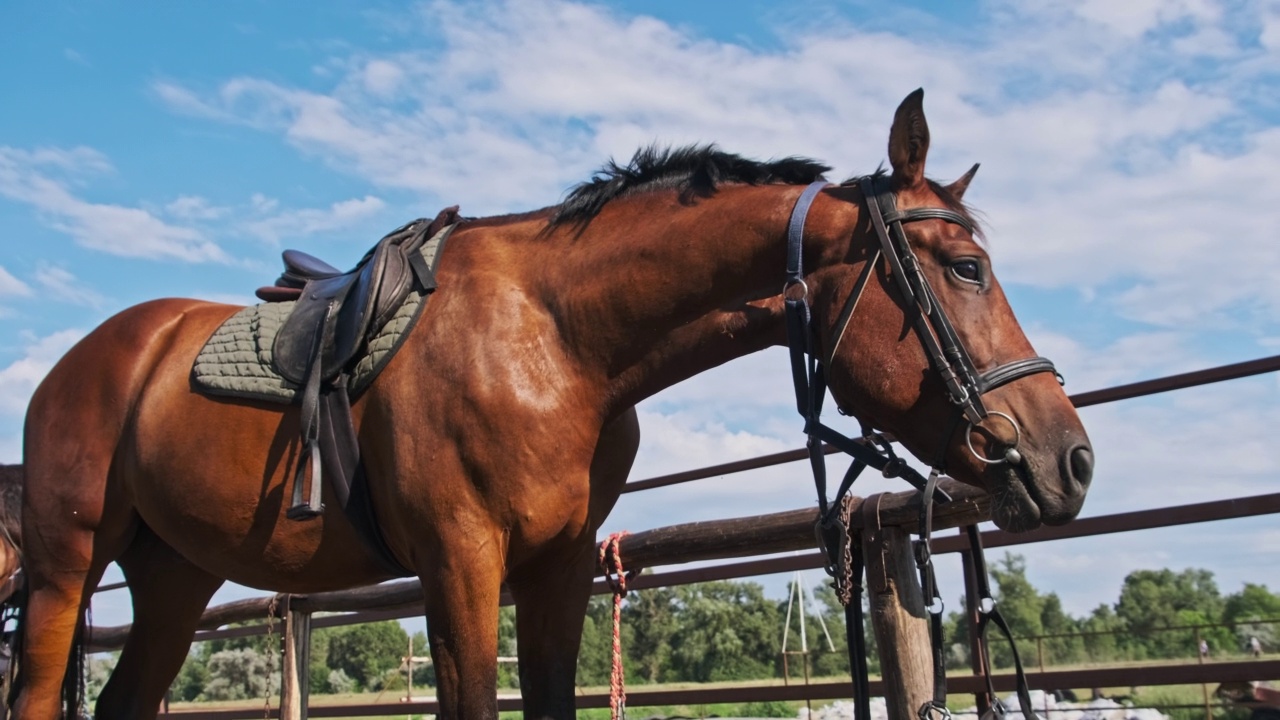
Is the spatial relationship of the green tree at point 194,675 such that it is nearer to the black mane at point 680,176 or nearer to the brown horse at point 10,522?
the brown horse at point 10,522

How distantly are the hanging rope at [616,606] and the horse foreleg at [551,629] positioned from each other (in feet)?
1.91

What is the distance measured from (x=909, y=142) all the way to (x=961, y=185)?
1.15 ft

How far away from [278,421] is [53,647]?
1.36 metres

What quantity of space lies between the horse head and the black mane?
34 cm

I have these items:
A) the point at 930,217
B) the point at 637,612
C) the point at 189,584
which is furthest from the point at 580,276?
the point at 637,612

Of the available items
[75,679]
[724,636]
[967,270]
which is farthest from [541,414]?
[724,636]

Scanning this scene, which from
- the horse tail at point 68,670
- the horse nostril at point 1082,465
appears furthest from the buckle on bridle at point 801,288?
the horse tail at point 68,670

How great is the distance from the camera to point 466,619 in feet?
9.29

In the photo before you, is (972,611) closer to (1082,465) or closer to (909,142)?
(1082,465)

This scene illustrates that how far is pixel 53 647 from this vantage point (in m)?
3.80

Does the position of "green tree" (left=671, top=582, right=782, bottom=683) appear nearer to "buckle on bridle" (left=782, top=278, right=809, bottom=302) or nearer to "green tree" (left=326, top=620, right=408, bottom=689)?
"green tree" (left=326, top=620, right=408, bottom=689)

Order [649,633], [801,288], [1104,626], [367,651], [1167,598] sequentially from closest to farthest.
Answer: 1. [801,288]
2. [649,633]
3. [367,651]
4. [1104,626]
5. [1167,598]

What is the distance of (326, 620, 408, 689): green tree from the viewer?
130 ft

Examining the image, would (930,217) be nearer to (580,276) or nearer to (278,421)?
(580,276)
